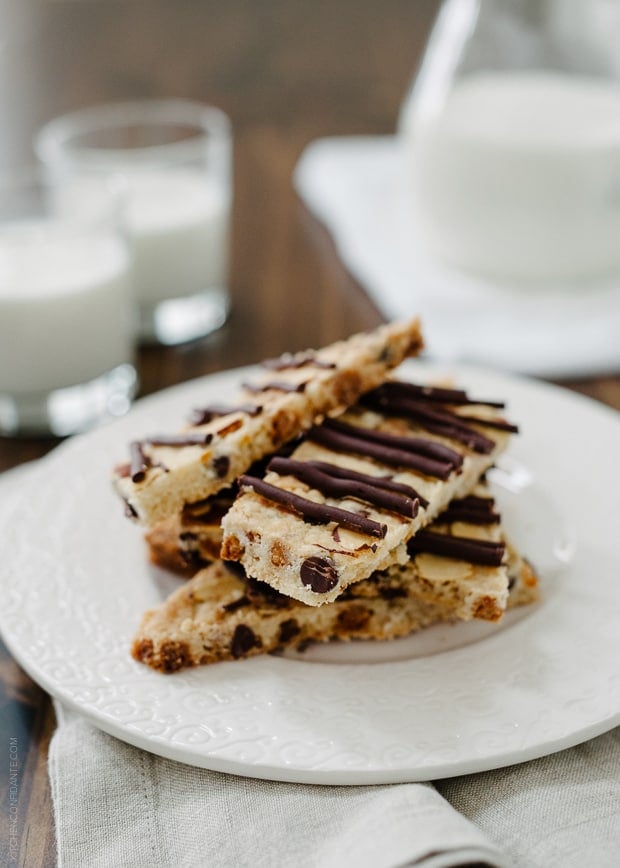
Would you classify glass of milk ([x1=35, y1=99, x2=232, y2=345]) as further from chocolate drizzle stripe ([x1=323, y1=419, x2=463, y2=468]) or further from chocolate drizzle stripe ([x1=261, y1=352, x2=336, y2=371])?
chocolate drizzle stripe ([x1=323, y1=419, x2=463, y2=468])

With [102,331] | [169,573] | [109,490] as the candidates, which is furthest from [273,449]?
[102,331]

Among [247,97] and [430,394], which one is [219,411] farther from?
[247,97]

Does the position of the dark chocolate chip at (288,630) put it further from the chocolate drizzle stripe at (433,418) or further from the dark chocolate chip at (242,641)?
the chocolate drizzle stripe at (433,418)

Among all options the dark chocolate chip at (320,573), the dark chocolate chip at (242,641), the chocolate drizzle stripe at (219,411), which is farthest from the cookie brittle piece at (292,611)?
the chocolate drizzle stripe at (219,411)

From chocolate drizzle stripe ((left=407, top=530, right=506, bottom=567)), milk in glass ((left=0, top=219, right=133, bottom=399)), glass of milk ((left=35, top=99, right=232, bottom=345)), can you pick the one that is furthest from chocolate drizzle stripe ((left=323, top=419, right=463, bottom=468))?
glass of milk ((left=35, top=99, right=232, bottom=345))

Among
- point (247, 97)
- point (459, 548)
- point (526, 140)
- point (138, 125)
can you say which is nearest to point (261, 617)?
point (459, 548)

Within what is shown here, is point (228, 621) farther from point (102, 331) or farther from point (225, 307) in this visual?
point (225, 307)
